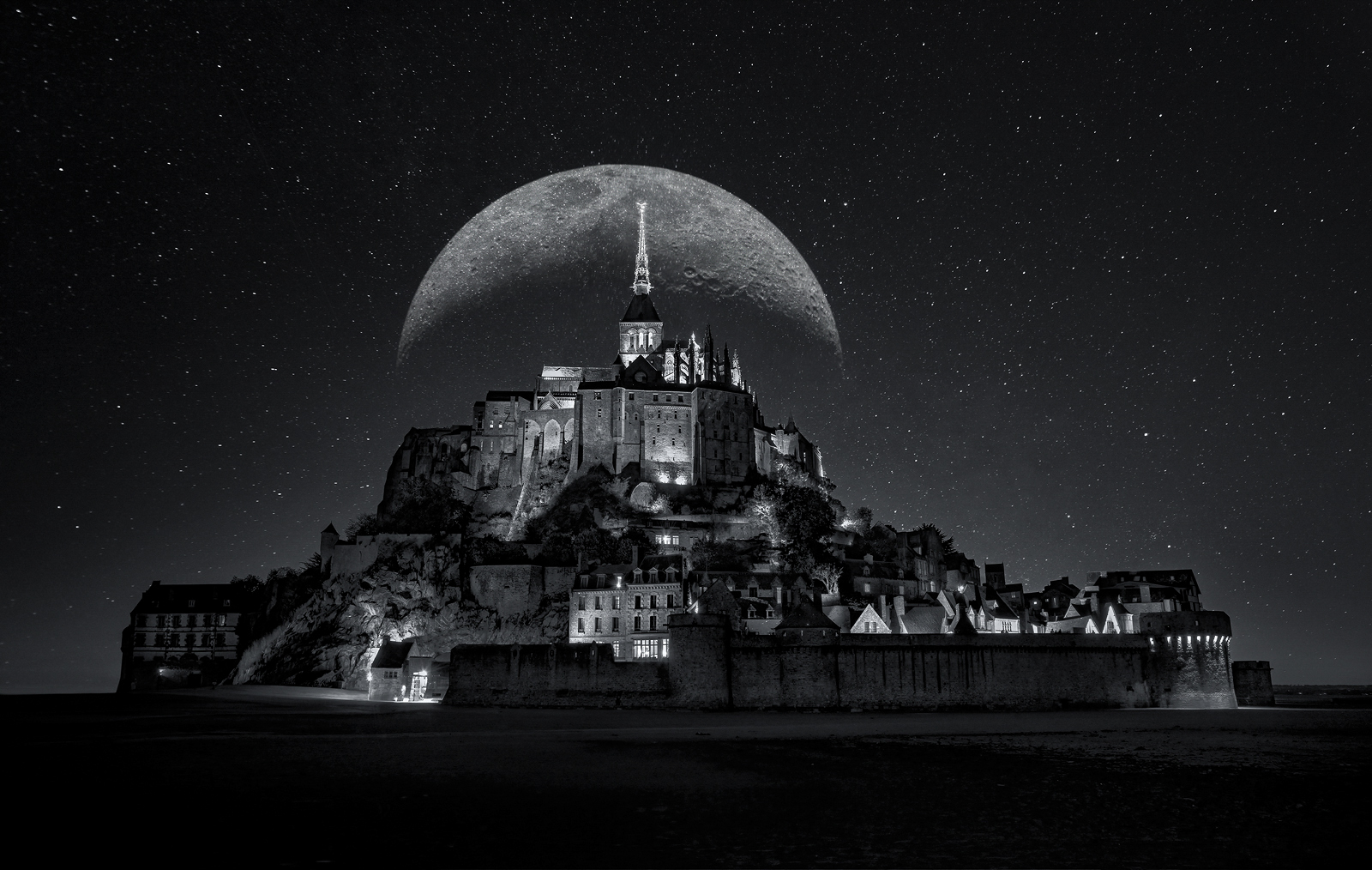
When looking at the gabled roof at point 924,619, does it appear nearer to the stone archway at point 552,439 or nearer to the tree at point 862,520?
the tree at point 862,520

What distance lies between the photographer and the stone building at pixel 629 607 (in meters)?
58.5

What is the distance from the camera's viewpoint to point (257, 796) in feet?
62.1

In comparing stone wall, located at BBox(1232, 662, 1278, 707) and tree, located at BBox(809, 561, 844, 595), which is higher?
tree, located at BBox(809, 561, 844, 595)

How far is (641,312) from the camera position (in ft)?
361

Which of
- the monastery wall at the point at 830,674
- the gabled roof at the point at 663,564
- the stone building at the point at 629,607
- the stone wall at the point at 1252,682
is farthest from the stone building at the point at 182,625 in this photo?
the stone wall at the point at 1252,682

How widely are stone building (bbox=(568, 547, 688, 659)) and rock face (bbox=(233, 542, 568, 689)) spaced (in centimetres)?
327

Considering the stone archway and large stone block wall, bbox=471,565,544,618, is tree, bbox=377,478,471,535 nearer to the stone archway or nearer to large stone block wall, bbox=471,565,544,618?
the stone archway

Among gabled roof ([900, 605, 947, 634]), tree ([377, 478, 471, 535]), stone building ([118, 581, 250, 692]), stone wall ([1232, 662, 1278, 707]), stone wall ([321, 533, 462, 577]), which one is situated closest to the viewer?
gabled roof ([900, 605, 947, 634])

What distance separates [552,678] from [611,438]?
46.9 meters

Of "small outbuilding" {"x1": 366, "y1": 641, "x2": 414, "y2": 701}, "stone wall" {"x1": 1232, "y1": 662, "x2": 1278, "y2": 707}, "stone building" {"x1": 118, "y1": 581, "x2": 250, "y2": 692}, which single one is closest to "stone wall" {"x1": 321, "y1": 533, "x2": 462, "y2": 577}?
"stone building" {"x1": 118, "y1": 581, "x2": 250, "y2": 692}

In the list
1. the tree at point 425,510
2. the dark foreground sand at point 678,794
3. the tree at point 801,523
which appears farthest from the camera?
the tree at point 425,510

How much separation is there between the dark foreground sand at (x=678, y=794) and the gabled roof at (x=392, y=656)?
1495 centimetres

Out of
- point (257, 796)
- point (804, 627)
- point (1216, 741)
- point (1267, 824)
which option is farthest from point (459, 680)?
point (1267, 824)

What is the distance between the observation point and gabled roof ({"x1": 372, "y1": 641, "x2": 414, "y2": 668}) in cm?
5206
